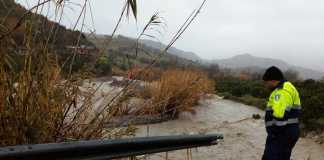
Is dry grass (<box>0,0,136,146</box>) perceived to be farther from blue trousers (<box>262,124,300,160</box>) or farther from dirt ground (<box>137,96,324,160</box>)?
dirt ground (<box>137,96,324,160</box>)

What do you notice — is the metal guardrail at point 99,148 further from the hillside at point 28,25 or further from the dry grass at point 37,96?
the hillside at point 28,25

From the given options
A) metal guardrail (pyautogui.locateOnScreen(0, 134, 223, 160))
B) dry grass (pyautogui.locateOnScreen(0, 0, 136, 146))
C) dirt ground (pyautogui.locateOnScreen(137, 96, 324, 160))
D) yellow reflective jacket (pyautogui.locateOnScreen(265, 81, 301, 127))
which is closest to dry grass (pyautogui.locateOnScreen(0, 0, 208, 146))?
dry grass (pyautogui.locateOnScreen(0, 0, 136, 146))

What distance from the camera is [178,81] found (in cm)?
972

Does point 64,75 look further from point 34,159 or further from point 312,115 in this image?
point 312,115

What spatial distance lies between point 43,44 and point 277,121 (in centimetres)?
348

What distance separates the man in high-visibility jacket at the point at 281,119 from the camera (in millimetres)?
5156

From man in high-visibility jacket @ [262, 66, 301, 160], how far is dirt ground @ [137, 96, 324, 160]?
496 mm

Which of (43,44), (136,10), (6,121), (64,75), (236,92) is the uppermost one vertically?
(136,10)

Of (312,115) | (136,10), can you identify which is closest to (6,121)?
(136,10)

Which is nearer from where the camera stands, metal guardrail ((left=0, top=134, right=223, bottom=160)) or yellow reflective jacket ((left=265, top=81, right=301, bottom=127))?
metal guardrail ((left=0, top=134, right=223, bottom=160))

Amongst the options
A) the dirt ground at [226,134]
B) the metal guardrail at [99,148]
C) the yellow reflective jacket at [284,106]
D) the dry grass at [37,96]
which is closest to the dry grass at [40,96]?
the dry grass at [37,96]

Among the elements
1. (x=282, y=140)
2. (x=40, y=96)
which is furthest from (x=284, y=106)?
(x=40, y=96)

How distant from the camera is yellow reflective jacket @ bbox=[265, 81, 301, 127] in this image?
202 inches

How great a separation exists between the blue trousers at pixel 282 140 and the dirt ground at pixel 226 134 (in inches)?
20.9
